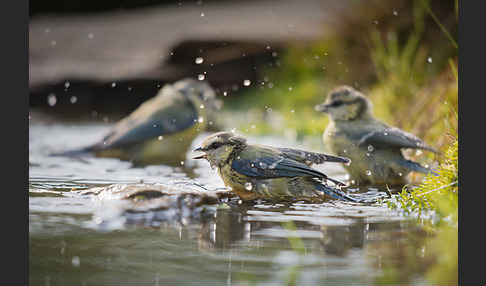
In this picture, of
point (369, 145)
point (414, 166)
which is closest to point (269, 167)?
point (369, 145)

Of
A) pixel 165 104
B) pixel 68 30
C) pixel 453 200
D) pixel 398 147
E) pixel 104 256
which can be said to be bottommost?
pixel 104 256

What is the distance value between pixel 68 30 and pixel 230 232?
12.0 metres

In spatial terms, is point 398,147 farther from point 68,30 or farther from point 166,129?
point 68,30

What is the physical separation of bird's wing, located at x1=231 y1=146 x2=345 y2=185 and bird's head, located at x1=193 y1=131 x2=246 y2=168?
101 mm

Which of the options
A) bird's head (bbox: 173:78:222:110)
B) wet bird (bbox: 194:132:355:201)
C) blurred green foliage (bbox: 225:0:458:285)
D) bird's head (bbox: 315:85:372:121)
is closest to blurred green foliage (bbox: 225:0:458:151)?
blurred green foliage (bbox: 225:0:458:285)

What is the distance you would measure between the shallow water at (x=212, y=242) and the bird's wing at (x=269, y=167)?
0.28 metres

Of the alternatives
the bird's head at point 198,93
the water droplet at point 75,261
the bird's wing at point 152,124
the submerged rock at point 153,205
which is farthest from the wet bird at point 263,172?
the bird's head at point 198,93

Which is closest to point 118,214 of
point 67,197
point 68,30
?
point 67,197

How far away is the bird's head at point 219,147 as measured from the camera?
4707mm

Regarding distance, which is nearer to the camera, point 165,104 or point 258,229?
point 258,229

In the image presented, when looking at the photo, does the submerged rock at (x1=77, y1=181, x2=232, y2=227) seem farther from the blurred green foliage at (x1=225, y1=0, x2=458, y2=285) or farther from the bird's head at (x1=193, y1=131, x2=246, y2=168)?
the blurred green foliage at (x1=225, y1=0, x2=458, y2=285)

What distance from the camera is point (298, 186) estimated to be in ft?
15.3

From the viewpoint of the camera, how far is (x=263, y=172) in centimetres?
459

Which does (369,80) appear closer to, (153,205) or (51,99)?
(51,99)
